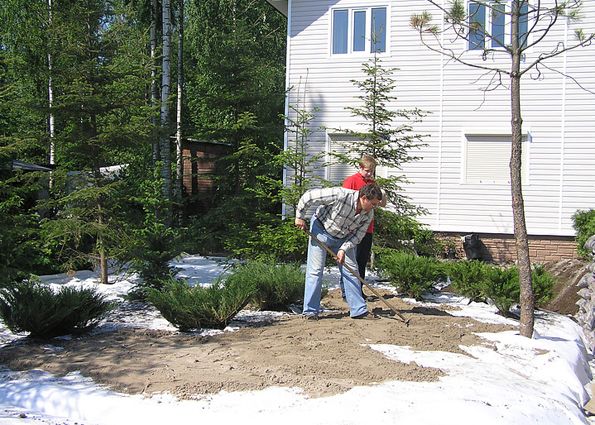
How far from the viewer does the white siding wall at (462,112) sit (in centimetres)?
1324

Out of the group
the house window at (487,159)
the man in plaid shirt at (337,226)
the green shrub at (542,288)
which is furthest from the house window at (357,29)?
the man in plaid shirt at (337,226)

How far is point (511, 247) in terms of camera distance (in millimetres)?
13633

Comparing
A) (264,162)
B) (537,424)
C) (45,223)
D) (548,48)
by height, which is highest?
(548,48)

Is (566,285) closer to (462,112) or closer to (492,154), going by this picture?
(492,154)

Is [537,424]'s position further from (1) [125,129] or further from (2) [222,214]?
(2) [222,214]

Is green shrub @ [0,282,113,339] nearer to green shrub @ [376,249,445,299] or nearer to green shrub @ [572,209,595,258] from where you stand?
green shrub @ [376,249,445,299]

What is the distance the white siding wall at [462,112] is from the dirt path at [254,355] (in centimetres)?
737

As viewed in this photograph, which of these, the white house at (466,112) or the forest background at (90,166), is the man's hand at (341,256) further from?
the white house at (466,112)

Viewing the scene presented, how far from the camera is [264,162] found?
45.9 ft

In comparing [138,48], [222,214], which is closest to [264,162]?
[222,214]

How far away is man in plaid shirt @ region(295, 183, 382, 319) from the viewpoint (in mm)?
6598

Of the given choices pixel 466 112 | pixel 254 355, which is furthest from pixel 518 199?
pixel 466 112

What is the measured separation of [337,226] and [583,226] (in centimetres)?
789

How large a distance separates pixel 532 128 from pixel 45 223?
10.1m
